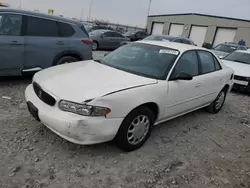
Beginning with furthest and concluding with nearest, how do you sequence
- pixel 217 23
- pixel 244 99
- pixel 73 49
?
1. pixel 217 23
2. pixel 244 99
3. pixel 73 49

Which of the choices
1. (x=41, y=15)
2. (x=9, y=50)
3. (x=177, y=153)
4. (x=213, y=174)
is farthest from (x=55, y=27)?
(x=213, y=174)

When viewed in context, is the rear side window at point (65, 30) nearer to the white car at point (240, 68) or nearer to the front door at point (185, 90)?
the front door at point (185, 90)

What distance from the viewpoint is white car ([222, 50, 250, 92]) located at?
300 inches

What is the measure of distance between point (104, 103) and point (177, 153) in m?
1.47

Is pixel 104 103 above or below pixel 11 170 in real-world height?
above

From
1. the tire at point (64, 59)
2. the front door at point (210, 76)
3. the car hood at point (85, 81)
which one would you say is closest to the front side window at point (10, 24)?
the tire at point (64, 59)

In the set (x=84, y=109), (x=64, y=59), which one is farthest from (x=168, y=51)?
(x=64, y=59)

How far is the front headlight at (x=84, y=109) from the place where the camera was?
8.88 feet

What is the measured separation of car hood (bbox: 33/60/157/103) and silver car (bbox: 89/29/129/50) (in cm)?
1081

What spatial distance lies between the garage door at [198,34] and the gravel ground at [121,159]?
2864 centimetres

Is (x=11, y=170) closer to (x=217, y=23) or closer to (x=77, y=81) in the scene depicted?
(x=77, y=81)

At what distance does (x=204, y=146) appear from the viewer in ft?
12.5

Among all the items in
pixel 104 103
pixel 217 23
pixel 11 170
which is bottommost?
pixel 11 170

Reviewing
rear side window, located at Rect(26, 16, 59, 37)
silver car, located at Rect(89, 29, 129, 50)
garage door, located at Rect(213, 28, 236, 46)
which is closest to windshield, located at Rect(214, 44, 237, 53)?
silver car, located at Rect(89, 29, 129, 50)
